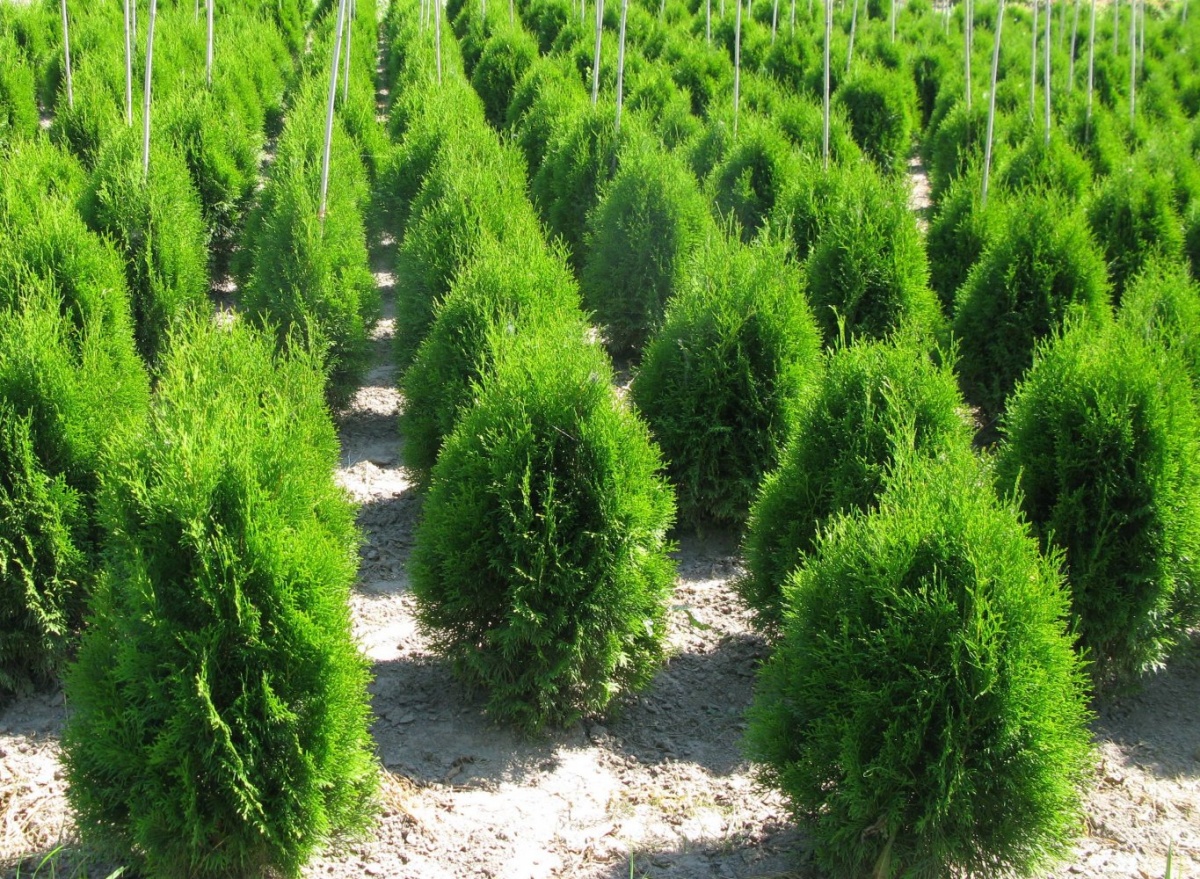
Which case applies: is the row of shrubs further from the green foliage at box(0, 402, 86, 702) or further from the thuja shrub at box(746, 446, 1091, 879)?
the thuja shrub at box(746, 446, 1091, 879)

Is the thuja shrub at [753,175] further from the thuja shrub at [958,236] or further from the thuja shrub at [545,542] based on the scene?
the thuja shrub at [545,542]

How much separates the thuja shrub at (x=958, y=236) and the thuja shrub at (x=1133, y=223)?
991mm

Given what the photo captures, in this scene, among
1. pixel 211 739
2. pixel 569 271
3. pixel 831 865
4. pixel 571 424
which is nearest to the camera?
pixel 211 739

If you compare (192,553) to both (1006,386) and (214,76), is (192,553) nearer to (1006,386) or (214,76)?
(1006,386)

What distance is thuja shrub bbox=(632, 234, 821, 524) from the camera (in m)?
6.06

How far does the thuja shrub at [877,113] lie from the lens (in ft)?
44.8

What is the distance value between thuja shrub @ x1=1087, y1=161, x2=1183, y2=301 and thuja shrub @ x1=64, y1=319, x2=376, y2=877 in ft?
25.8

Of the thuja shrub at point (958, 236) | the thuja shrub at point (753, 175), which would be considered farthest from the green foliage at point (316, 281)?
the thuja shrub at point (958, 236)

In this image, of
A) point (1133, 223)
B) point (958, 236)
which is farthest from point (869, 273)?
point (1133, 223)

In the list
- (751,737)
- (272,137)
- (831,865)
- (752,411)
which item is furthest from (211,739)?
(272,137)

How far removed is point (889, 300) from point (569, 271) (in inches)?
83.0

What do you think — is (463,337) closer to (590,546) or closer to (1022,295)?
(590,546)

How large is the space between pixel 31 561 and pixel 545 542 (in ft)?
6.99

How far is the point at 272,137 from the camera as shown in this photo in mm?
14953
